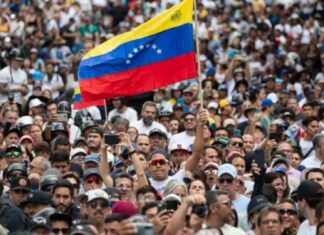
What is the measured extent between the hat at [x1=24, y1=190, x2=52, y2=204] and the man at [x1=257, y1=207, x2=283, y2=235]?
2.39 m

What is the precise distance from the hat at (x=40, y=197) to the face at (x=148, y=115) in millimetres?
7187

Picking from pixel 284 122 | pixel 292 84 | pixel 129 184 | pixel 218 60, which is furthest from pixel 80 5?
pixel 129 184

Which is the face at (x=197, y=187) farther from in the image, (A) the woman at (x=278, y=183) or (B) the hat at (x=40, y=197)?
(B) the hat at (x=40, y=197)

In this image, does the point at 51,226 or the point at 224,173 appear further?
the point at 224,173

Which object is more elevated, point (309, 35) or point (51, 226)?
point (309, 35)

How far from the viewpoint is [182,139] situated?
71.3 feet

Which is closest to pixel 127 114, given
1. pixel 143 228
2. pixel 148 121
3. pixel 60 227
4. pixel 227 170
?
pixel 148 121

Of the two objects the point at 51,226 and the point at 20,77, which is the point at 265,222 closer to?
the point at 51,226

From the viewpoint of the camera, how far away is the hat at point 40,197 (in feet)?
51.6

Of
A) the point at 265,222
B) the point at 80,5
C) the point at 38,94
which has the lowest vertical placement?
the point at 265,222

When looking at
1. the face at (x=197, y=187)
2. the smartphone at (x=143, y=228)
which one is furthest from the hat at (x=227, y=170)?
the smartphone at (x=143, y=228)

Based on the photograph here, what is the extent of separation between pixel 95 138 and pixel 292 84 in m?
10.8

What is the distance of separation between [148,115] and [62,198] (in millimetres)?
6957

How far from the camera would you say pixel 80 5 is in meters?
39.5
